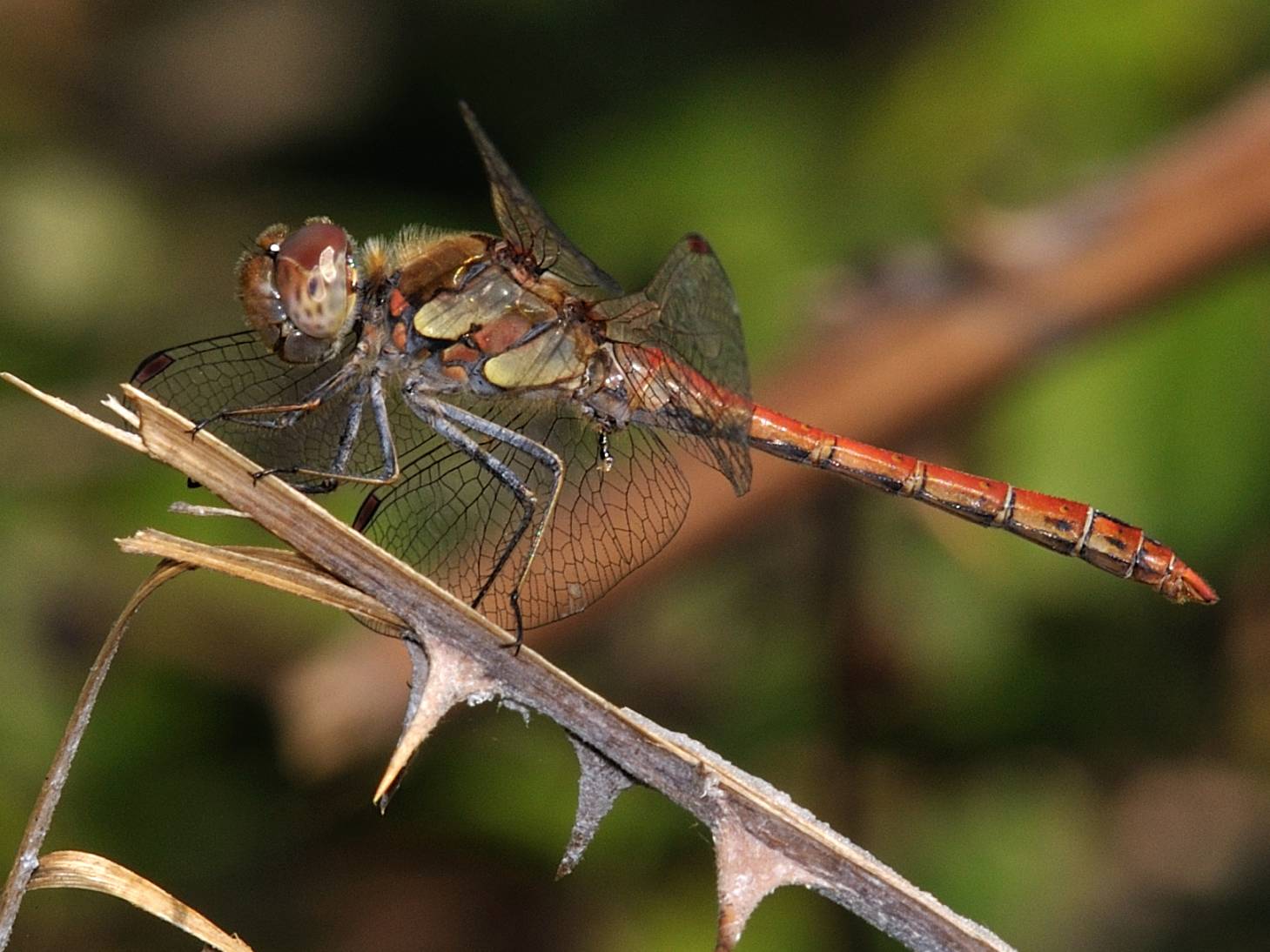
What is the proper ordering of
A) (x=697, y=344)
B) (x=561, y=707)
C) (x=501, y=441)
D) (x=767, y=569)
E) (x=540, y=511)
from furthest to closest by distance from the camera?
(x=767, y=569)
(x=697, y=344)
(x=501, y=441)
(x=540, y=511)
(x=561, y=707)

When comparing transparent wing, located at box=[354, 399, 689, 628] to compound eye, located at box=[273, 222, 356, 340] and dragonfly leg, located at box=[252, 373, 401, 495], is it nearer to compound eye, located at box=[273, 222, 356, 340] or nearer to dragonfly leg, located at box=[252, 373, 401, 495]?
dragonfly leg, located at box=[252, 373, 401, 495]

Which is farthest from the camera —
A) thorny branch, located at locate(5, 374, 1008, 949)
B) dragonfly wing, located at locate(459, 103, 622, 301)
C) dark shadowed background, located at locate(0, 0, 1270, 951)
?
dark shadowed background, located at locate(0, 0, 1270, 951)

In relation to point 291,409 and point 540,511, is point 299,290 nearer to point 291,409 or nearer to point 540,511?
point 291,409

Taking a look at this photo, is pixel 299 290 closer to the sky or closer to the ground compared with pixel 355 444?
closer to the sky

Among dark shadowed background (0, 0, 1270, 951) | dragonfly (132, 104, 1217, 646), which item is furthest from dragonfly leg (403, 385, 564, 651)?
dark shadowed background (0, 0, 1270, 951)

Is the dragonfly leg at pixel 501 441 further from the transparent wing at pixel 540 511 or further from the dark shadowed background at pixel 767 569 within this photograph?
the dark shadowed background at pixel 767 569

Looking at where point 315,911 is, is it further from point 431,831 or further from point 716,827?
point 716,827

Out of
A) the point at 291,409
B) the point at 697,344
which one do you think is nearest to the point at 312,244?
the point at 291,409

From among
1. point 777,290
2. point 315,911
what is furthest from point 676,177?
point 315,911
